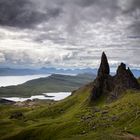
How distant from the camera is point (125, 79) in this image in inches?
7785

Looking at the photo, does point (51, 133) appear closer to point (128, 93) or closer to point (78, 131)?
point (78, 131)

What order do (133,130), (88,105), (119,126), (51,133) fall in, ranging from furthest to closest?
(88,105)
(51,133)
(119,126)
(133,130)

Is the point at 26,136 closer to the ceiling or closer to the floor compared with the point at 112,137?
closer to the floor

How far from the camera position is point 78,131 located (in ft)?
420

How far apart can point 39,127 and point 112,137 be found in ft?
226

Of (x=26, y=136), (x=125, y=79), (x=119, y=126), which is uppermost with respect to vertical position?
(x=125, y=79)

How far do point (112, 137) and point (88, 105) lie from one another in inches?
4227

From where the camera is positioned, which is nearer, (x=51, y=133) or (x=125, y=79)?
(x=51, y=133)

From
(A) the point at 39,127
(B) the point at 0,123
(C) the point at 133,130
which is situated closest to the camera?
(C) the point at 133,130

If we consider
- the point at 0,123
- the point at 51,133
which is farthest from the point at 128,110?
the point at 0,123

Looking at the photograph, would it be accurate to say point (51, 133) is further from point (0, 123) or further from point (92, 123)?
point (0, 123)

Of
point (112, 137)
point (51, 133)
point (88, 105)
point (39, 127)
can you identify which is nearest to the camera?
point (112, 137)

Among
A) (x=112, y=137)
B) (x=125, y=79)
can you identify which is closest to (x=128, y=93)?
(x=125, y=79)

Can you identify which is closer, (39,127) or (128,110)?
(128,110)
